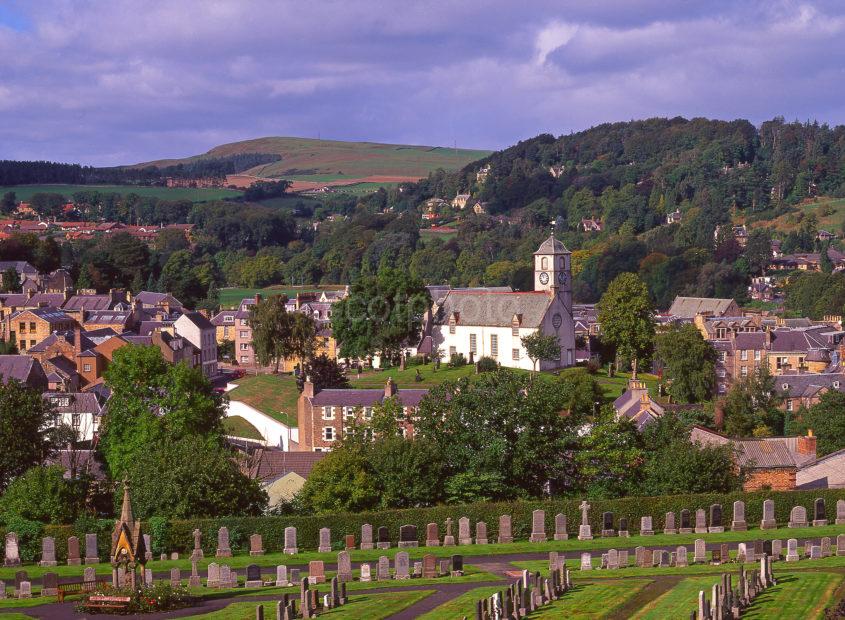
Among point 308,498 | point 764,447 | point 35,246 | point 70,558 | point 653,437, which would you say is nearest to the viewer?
point 70,558

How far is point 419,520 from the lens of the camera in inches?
2172

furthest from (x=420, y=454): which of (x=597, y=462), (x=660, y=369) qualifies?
(x=660, y=369)

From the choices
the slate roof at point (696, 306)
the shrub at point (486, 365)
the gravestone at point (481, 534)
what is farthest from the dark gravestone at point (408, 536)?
Answer: the slate roof at point (696, 306)

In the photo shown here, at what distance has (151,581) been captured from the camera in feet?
147

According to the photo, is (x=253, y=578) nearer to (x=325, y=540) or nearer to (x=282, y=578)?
(x=282, y=578)

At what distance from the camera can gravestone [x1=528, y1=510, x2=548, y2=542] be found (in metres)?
54.8

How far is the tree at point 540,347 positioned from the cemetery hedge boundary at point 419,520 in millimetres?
41989

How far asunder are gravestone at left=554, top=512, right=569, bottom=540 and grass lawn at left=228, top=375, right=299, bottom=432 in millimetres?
32949

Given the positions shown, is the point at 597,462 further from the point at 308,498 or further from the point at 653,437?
the point at 308,498

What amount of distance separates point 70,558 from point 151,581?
8779 millimetres

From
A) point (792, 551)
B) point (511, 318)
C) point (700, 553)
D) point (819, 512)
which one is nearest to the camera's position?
point (792, 551)

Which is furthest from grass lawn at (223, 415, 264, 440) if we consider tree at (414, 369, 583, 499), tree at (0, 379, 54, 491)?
tree at (414, 369, 583, 499)

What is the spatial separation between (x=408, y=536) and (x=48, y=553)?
12668 millimetres

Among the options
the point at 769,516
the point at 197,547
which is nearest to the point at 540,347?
the point at 769,516
